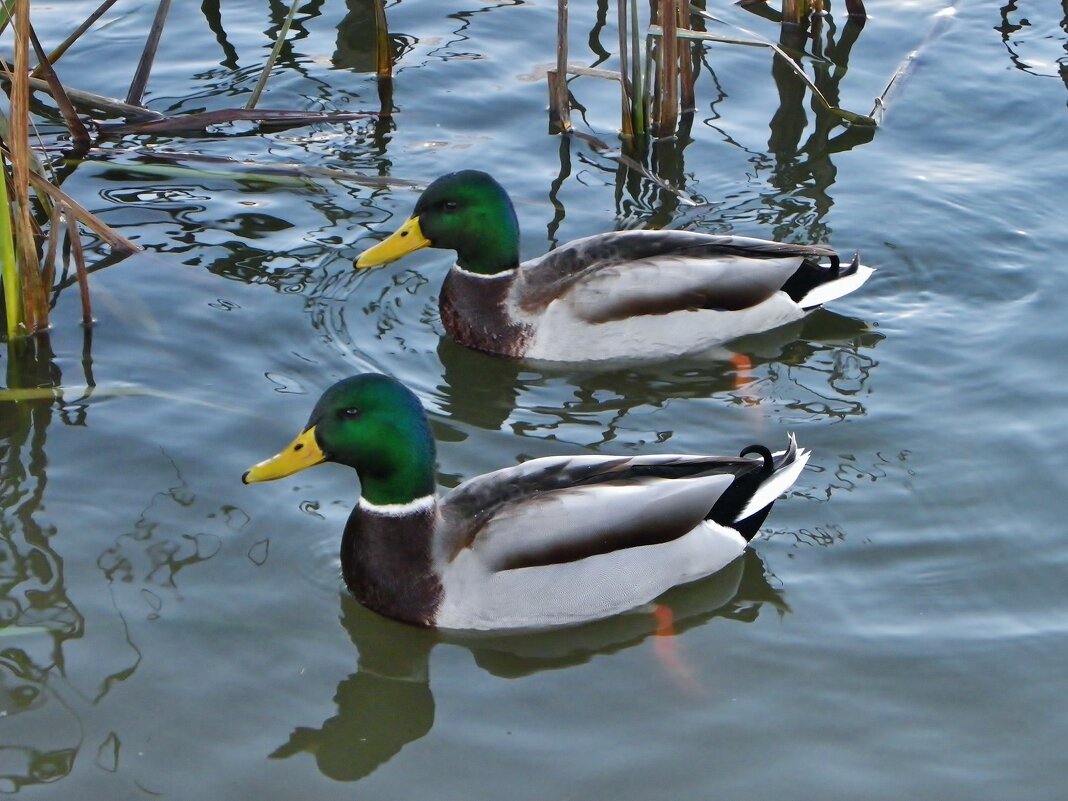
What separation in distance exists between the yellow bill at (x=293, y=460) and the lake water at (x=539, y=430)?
1.76 ft

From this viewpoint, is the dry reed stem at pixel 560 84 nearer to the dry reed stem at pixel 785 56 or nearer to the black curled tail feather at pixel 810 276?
the dry reed stem at pixel 785 56

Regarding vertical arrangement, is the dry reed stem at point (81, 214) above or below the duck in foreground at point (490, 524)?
above

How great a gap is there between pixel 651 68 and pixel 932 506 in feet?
13.7

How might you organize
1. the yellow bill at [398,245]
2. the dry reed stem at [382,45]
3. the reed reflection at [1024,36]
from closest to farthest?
the yellow bill at [398,245] → the dry reed stem at [382,45] → the reed reflection at [1024,36]

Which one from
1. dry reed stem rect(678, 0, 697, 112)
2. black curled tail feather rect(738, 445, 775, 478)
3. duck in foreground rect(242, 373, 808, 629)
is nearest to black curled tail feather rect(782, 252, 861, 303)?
dry reed stem rect(678, 0, 697, 112)

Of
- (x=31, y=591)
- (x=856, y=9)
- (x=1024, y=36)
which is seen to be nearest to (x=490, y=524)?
(x=31, y=591)

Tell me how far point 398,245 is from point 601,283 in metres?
1.01

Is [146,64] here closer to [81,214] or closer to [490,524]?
[81,214]

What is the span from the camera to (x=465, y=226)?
794cm

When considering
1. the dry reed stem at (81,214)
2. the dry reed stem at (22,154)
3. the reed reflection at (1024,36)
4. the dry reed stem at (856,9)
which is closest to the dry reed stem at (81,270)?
the dry reed stem at (81,214)

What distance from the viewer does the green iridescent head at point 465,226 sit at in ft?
25.9

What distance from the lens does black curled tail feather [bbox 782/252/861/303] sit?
26.3 feet

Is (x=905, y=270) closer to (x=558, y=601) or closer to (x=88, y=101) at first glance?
(x=558, y=601)

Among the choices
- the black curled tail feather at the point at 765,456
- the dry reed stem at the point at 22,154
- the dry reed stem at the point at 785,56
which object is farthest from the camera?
the dry reed stem at the point at 785,56
